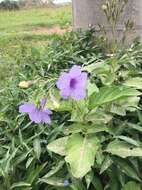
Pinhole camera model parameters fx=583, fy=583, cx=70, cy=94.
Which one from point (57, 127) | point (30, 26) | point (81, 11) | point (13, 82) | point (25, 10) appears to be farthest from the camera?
point (25, 10)

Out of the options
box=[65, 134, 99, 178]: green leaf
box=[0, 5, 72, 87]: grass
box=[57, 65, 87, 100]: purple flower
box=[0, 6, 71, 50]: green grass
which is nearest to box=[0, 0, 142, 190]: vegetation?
box=[65, 134, 99, 178]: green leaf

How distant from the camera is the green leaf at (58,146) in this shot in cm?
254

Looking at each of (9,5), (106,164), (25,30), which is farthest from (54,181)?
(9,5)

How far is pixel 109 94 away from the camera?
8.01ft

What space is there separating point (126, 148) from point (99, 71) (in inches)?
20.1

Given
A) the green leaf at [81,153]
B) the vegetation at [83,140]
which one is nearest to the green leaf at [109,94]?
the vegetation at [83,140]

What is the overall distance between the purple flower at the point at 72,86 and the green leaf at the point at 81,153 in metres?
0.25

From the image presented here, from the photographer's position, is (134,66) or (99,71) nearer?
(99,71)

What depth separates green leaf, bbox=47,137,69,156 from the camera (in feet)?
8.33

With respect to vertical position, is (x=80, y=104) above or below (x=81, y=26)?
above

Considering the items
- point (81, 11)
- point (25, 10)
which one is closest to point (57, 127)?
point (81, 11)

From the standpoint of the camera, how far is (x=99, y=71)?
2867 millimetres

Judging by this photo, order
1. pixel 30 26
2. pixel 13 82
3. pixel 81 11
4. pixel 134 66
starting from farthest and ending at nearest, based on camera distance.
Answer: pixel 30 26 → pixel 81 11 → pixel 13 82 → pixel 134 66

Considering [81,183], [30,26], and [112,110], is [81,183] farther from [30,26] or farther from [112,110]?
[30,26]
